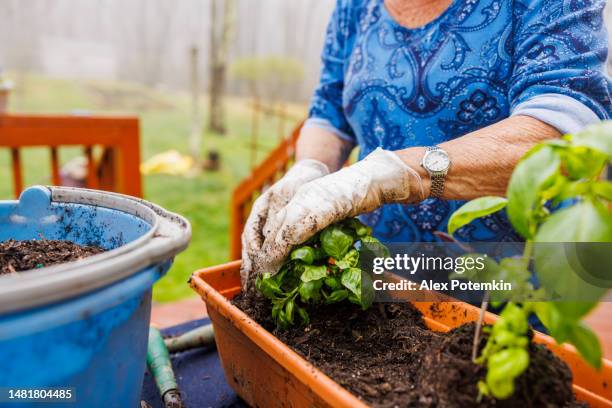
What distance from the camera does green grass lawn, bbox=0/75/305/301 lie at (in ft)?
17.2

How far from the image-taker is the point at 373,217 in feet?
5.02

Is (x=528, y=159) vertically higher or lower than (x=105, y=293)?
higher

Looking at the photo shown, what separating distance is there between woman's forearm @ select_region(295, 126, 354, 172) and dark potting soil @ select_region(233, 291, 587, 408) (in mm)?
603

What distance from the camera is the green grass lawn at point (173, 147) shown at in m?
5.24

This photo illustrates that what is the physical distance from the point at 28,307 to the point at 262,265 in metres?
0.60

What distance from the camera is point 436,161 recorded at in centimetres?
109

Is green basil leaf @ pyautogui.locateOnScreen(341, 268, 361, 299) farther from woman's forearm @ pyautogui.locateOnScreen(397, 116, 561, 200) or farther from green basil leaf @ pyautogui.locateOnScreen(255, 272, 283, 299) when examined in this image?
woman's forearm @ pyautogui.locateOnScreen(397, 116, 561, 200)

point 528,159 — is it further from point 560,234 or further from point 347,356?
point 347,356

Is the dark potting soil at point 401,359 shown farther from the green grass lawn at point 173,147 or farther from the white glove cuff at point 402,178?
the green grass lawn at point 173,147

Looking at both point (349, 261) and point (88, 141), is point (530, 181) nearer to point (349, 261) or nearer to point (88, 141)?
point (349, 261)

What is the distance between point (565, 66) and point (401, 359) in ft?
2.44

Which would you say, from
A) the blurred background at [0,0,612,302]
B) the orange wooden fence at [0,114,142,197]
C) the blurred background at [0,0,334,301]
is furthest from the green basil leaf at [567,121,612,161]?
the blurred background at [0,0,334,301]

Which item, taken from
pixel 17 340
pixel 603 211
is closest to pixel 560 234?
pixel 603 211

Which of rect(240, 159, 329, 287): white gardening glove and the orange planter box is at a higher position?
rect(240, 159, 329, 287): white gardening glove
